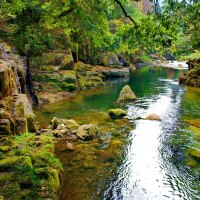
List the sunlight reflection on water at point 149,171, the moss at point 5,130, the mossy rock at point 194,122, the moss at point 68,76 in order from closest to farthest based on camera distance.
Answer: the sunlight reflection on water at point 149,171 < the moss at point 5,130 < the mossy rock at point 194,122 < the moss at point 68,76

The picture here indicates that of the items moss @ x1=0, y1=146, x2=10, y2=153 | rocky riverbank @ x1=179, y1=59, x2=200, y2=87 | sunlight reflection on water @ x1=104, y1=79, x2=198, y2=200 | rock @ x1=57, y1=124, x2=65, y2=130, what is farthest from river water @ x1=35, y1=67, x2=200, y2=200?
rocky riverbank @ x1=179, y1=59, x2=200, y2=87

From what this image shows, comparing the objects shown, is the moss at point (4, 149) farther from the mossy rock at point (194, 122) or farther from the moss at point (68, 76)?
the moss at point (68, 76)

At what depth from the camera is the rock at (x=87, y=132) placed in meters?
17.1

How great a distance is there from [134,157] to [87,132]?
402 centimetres

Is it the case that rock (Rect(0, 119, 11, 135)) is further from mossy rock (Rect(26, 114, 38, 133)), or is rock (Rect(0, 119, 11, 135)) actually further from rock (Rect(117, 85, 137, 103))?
rock (Rect(117, 85, 137, 103))

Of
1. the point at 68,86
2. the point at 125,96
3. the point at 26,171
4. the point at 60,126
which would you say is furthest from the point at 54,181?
the point at 68,86

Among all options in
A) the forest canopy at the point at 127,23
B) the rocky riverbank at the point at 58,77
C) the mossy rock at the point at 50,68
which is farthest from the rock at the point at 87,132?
the mossy rock at the point at 50,68

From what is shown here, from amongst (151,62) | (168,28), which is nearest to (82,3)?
(168,28)

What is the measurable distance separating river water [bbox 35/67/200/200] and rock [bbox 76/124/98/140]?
0.59 meters

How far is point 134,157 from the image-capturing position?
47.8 feet

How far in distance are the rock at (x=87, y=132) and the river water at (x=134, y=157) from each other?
1.93 ft

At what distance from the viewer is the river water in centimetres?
1091

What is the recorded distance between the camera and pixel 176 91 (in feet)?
124

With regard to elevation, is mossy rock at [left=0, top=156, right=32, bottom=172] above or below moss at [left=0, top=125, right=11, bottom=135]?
below
